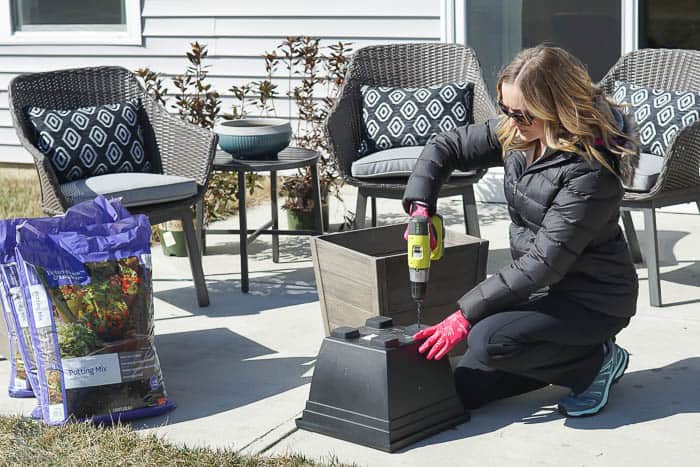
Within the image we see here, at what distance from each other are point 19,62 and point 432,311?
487cm

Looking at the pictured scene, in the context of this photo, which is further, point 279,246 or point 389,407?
point 279,246

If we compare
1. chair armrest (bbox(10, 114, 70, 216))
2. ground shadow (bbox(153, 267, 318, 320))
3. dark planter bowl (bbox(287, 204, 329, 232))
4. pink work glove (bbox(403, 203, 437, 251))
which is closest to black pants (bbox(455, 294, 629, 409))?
pink work glove (bbox(403, 203, 437, 251))

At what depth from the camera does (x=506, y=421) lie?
10.5 feet

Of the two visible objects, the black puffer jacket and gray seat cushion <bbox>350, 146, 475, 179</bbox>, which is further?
gray seat cushion <bbox>350, 146, 475, 179</bbox>

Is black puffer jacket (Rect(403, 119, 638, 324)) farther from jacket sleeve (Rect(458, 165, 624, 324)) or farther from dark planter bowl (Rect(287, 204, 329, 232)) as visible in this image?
dark planter bowl (Rect(287, 204, 329, 232))

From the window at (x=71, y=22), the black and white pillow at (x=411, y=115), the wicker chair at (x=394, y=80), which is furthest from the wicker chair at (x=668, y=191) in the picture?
the window at (x=71, y=22)

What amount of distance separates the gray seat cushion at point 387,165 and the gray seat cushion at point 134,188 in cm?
73

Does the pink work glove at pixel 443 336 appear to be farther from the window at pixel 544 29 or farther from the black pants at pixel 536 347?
the window at pixel 544 29

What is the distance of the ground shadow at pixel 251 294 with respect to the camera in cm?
447

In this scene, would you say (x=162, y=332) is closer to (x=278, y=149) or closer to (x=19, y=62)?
(x=278, y=149)

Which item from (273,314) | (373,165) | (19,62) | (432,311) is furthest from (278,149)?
(19,62)

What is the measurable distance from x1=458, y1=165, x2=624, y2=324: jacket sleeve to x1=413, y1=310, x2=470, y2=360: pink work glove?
31 millimetres

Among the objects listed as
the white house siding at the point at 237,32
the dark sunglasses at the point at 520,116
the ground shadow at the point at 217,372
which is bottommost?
the ground shadow at the point at 217,372

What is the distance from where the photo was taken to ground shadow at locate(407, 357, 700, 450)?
3145 millimetres
